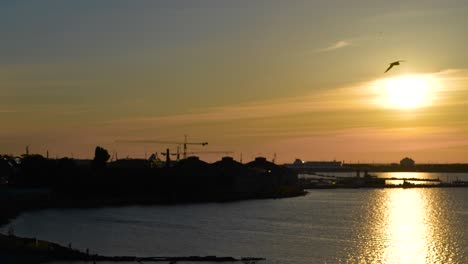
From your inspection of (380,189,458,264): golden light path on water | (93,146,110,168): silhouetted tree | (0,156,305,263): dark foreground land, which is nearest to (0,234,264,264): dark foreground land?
(380,189,458,264): golden light path on water

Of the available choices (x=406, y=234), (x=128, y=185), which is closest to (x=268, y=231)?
(x=406, y=234)

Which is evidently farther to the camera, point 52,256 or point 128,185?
point 128,185

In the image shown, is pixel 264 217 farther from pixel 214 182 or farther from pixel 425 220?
pixel 214 182

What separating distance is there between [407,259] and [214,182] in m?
57.7

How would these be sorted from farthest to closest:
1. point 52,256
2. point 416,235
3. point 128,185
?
point 128,185, point 416,235, point 52,256

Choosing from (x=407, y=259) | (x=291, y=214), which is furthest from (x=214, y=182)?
(x=407, y=259)

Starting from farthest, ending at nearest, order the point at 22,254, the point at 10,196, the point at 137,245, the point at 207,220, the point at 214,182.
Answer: the point at 214,182 → the point at 10,196 → the point at 207,220 → the point at 137,245 → the point at 22,254

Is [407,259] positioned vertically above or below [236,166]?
below

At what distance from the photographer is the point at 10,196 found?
70750 mm

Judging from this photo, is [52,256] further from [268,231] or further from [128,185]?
[128,185]

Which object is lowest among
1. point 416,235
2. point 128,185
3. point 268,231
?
point 416,235

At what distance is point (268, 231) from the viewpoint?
5181 centimetres

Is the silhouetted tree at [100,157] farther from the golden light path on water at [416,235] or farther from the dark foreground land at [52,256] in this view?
the dark foreground land at [52,256]

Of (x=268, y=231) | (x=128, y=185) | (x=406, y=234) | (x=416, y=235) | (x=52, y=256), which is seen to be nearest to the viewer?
(x=52, y=256)
